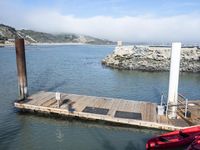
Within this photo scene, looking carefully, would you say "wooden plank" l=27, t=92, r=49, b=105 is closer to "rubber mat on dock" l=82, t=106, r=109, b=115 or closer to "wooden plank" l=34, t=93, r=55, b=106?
"wooden plank" l=34, t=93, r=55, b=106

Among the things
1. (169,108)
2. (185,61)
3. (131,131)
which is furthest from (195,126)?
(185,61)

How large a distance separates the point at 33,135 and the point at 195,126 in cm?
931

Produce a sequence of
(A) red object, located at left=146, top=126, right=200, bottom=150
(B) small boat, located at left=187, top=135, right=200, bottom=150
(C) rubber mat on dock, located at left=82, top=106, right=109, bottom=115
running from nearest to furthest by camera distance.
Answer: (B) small boat, located at left=187, top=135, right=200, bottom=150 → (A) red object, located at left=146, top=126, right=200, bottom=150 → (C) rubber mat on dock, located at left=82, top=106, right=109, bottom=115

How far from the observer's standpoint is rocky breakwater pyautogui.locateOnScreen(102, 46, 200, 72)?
4269cm

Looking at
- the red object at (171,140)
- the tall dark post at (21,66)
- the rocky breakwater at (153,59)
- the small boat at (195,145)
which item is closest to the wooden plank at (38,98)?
the tall dark post at (21,66)

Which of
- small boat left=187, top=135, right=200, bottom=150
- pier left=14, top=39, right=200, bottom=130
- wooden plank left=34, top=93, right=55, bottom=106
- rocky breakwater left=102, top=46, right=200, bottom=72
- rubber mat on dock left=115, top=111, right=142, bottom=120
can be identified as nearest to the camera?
small boat left=187, top=135, right=200, bottom=150

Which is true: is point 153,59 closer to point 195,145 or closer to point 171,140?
point 171,140

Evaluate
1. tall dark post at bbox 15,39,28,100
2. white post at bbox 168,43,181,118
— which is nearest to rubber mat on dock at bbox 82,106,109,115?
white post at bbox 168,43,181,118

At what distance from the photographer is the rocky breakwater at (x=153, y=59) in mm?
42688

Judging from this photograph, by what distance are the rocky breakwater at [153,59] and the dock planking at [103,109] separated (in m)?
25.8

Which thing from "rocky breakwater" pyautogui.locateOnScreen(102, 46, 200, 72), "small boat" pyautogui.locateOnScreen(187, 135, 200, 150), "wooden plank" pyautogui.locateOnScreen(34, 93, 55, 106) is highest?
"rocky breakwater" pyautogui.locateOnScreen(102, 46, 200, 72)

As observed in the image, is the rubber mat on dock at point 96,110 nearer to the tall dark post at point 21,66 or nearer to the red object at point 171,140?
the red object at point 171,140

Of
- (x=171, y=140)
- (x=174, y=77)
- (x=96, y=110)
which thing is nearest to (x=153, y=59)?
(x=96, y=110)

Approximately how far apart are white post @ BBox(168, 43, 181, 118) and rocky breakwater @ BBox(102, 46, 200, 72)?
27.7 m
